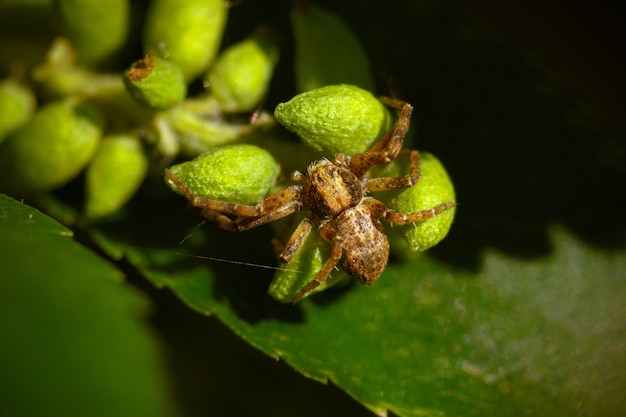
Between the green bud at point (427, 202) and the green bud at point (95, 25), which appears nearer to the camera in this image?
the green bud at point (427, 202)

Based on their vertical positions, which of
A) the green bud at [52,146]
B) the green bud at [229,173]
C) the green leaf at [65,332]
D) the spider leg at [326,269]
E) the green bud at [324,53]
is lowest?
the green leaf at [65,332]

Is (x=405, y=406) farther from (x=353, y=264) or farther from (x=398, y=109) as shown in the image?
(x=398, y=109)

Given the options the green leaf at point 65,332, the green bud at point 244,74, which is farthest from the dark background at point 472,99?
the green leaf at point 65,332

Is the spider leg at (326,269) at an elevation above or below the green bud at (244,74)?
below

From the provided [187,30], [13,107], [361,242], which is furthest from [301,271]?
[13,107]

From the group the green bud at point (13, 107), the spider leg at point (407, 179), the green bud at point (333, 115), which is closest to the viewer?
the green bud at point (333, 115)

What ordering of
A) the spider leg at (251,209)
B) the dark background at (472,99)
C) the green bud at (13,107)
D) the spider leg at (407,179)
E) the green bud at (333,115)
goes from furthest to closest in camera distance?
the dark background at (472,99)
the green bud at (13,107)
the spider leg at (251,209)
the spider leg at (407,179)
the green bud at (333,115)

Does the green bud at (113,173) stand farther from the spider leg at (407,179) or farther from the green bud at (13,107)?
the spider leg at (407,179)
